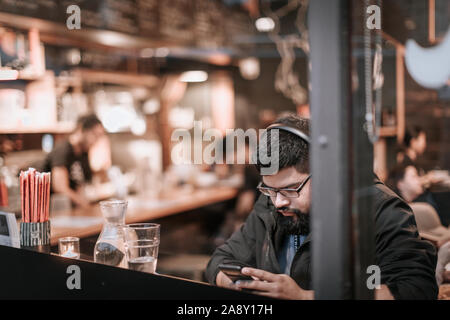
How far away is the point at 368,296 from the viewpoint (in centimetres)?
125

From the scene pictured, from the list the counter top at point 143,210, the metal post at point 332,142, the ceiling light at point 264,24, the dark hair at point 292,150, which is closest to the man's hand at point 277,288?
the metal post at point 332,142

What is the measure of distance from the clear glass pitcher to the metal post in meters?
0.75

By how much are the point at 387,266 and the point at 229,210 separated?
461 cm

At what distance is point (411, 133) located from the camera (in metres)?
5.24

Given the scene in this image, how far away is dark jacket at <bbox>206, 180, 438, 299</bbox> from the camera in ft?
5.09

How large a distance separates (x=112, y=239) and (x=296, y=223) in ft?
2.13

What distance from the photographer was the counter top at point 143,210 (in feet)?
12.5

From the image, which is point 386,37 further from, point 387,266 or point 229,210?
point 229,210

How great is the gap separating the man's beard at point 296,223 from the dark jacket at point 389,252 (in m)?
0.06

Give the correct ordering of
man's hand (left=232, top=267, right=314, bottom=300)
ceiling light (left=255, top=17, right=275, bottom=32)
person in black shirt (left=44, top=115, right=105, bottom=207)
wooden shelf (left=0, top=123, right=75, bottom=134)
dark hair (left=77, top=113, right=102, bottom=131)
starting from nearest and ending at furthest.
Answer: man's hand (left=232, top=267, right=314, bottom=300) → wooden shelf (left=0, top=123, right=75, bottom=134) → person in black shirt (left=44, top=115, right=105, bottom=207) → dark hair (left=77, top=113, right=102, bottom=131) → ceiling light (left=255, top=17, right=275, bottom=32)

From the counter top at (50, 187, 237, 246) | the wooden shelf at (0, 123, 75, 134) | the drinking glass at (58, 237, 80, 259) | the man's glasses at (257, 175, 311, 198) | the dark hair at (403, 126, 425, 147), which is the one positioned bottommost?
the counter top at (50, 187, 237, 246)

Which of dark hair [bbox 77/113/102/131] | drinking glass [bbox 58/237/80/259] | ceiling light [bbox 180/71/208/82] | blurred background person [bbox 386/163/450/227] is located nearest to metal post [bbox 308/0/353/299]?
drinking glass [bbox 58/237/80/259]

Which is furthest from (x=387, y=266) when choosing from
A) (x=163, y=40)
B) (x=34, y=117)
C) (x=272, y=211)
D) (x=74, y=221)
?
(x=163, y=40)

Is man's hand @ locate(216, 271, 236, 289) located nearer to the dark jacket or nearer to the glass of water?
the dark jacket
